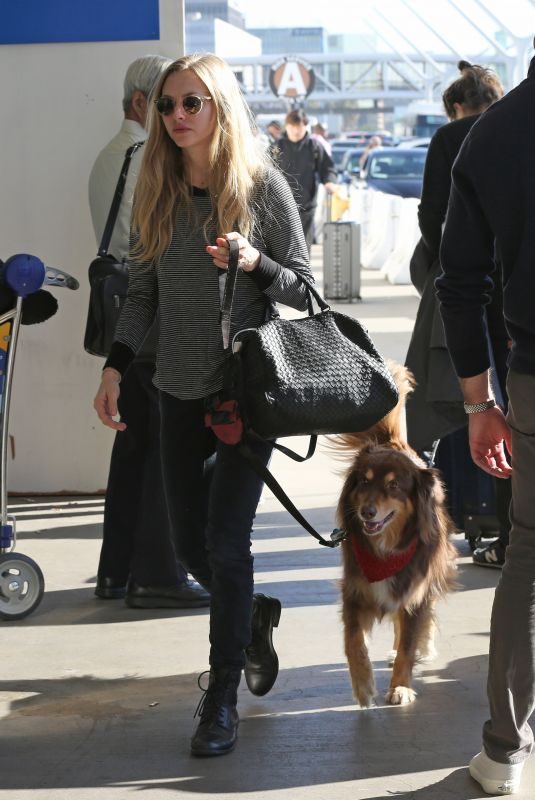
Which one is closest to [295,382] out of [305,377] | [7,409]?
[305,377]

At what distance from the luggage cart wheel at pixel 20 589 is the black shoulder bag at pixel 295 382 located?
1711 mm

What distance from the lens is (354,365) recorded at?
3867 mm

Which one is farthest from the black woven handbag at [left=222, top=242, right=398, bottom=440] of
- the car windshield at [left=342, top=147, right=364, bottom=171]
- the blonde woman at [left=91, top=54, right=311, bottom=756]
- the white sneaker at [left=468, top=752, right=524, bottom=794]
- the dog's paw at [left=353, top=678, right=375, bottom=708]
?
the car windshield at [left=342, top=147, right=364, bottom=171]

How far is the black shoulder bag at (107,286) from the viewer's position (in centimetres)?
558

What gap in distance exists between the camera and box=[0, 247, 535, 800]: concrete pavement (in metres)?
3.73

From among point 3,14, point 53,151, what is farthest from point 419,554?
point 3,14

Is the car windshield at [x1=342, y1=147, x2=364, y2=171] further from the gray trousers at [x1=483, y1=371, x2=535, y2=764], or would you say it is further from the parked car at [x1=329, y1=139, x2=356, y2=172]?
the gray trousers at [x1=483, y1=371, x2=535, y2=764]

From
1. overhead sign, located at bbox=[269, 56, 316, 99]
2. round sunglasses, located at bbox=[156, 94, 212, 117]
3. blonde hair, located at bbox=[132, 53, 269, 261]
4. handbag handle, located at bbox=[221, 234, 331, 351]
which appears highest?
round sunglasses, located at bbox=[156, 94, 212, 117]

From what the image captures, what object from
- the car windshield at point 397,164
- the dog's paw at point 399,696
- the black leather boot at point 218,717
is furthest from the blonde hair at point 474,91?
the car windshield at point 397,164

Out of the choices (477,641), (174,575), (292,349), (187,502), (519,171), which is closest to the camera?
(519,171)

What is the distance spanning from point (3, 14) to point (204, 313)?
3914 millimetres

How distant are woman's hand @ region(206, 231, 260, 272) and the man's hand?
0.77 meters

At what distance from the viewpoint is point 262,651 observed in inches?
172

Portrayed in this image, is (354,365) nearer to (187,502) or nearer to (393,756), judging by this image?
(187,502)
